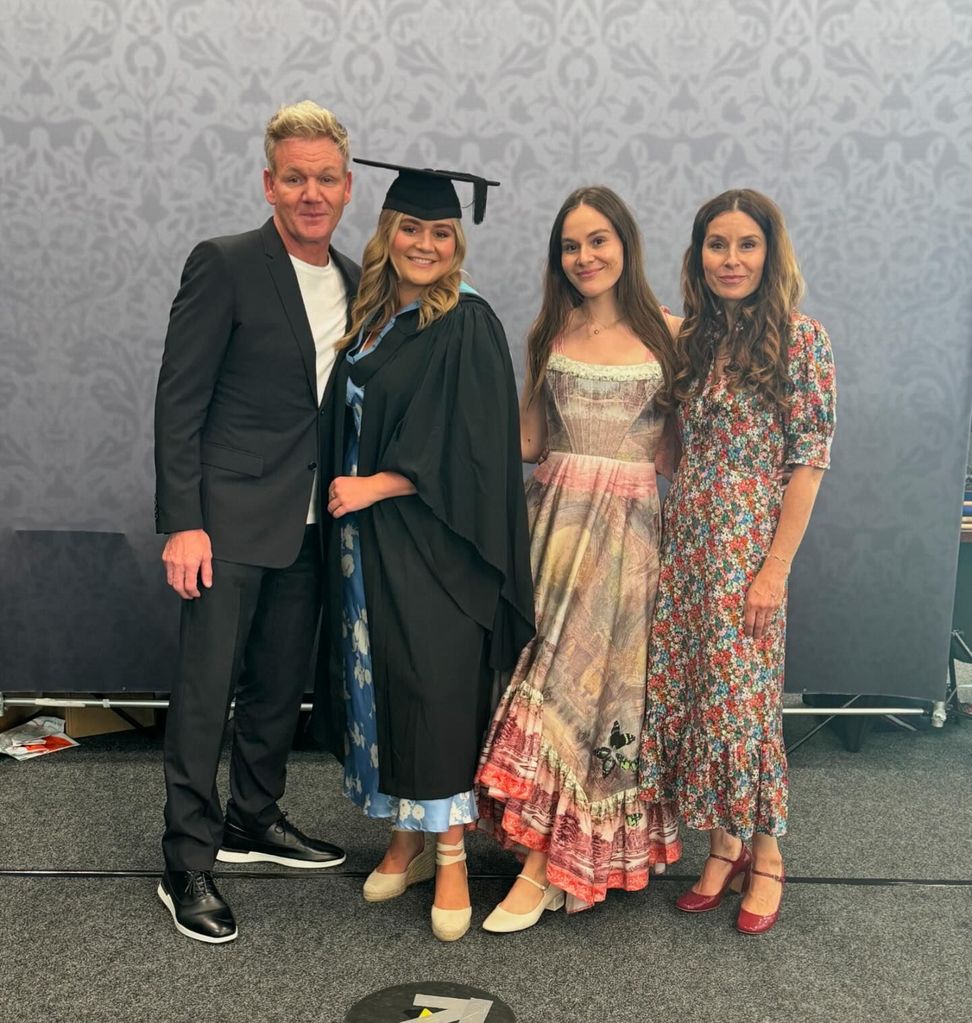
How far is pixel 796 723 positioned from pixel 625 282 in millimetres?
1978

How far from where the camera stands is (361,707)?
7.47 feet

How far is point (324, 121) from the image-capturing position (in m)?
2.18

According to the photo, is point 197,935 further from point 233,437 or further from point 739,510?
point 739,510

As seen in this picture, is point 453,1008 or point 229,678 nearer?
point 453,1008

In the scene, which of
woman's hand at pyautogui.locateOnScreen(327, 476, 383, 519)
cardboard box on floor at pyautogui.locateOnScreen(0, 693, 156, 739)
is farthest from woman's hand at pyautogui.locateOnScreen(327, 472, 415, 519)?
cardboard box on floor at pyautogui.locateOnScreen(0, 693, 156, 739)

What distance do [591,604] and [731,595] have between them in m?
0.28

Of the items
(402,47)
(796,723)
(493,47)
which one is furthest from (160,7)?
(796,723)

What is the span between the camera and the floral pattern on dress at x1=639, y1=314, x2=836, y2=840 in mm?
2178

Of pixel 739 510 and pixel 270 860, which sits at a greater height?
pixel 739 510

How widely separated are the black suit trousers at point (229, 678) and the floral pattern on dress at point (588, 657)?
51 centimetres

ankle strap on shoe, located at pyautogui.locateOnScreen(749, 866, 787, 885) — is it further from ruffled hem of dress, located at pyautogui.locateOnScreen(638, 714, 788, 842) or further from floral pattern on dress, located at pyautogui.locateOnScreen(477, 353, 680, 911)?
floral pattern on dress, located at pyautogui.locateOnScreen(477, 353, 680, 911)

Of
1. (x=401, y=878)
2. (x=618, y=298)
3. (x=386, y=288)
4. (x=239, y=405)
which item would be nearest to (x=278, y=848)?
(x=401, y=878)

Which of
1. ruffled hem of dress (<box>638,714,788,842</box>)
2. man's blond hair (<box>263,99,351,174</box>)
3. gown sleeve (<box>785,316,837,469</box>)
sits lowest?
ruffled hem of dress (<box>638,714,788,842</box>)

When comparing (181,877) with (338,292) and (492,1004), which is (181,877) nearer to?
(492,1004)
